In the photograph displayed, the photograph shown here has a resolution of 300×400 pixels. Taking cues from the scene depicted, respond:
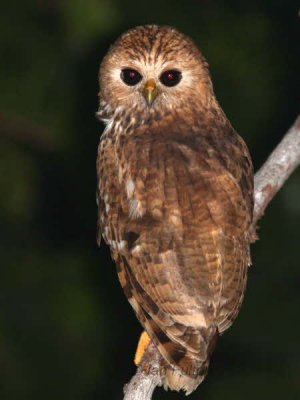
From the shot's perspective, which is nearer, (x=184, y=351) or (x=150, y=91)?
(x=184, y=351)

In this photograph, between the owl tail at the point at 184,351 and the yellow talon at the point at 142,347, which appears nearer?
the owl tail at the point at 184,351

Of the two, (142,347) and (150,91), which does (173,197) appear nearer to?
(150,91)

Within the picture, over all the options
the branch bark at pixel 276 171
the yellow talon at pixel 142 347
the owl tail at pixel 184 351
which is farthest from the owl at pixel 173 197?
the yellow talon at pixel 142 347

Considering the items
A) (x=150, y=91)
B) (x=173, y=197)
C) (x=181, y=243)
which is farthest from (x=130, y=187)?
(x=150, y=91)

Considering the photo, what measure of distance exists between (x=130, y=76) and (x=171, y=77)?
0.19 metres

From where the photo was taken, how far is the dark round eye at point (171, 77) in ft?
18.0

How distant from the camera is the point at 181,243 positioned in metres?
4.93

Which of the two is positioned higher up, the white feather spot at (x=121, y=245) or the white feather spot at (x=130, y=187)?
the white feather spot at (x=130, y=187)

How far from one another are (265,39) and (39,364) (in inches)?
91.5

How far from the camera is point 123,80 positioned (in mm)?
5574

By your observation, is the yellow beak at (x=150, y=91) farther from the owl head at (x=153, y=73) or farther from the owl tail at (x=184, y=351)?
the owl tail at (x=184, y=351)

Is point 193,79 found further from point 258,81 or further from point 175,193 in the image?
point 258,81

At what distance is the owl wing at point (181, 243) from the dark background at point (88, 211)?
1.83m

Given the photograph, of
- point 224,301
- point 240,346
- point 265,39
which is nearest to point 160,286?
point 224,301
